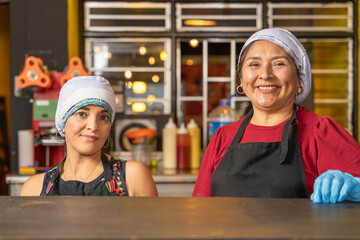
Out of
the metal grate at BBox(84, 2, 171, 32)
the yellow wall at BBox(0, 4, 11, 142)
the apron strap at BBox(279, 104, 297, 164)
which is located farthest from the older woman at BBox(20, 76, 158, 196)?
the yellow wall at BBox(0, 4, 11, 142)

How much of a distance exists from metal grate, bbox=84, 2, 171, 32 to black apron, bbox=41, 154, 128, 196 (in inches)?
104

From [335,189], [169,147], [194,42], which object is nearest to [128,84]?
[194,42]

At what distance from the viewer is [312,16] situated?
3.85 metres

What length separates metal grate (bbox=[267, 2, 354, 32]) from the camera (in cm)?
383

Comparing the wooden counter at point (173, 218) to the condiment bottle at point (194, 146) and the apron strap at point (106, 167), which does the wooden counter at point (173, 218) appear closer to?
the apron strap at point (106, 167)

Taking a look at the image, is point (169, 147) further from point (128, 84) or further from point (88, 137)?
point (88, 137)

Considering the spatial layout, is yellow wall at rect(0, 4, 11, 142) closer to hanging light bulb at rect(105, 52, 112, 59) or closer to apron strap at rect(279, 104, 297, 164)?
hanging light bulb at rect(105, 52, 112, 59)

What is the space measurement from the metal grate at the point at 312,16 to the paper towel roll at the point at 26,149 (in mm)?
2454

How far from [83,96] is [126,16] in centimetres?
265

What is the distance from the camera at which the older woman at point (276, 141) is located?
1.30m

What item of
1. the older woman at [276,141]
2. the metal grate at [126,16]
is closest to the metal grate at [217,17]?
the metal grate at [126,16]

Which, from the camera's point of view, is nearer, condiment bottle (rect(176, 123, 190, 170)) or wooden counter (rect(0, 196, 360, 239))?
wooden counter (rect(0, 196, 360, 239))

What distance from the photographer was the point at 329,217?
2.31 feet

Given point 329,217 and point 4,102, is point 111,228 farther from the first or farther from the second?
point 4,102
